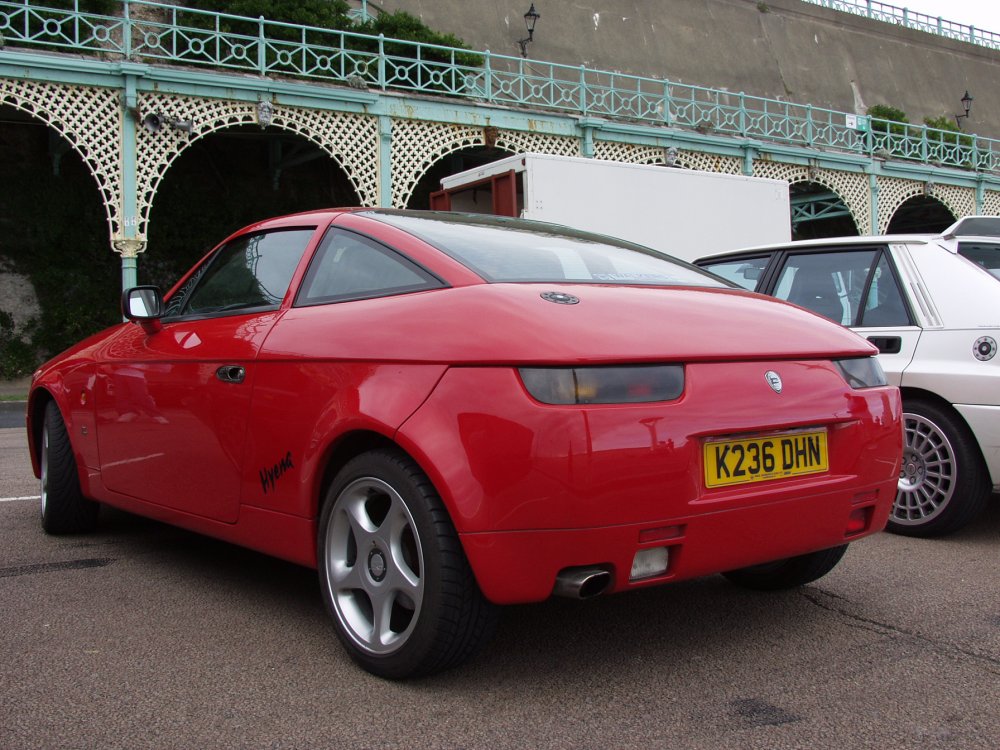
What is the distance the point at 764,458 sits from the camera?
2.52 metres

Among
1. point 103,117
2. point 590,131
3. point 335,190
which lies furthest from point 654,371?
point 335,190

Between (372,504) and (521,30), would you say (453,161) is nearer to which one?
(521,30)

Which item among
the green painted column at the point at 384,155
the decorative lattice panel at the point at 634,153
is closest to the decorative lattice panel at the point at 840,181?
the decorative lattice panel at the point at 634,153

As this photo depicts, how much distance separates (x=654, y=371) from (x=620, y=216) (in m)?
8.38

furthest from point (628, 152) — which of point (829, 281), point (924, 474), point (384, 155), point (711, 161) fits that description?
point (924, 474)

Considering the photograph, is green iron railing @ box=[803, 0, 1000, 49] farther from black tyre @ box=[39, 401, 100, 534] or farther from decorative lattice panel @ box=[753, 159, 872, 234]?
black tyre @ box=[39, 401, 100, 534]

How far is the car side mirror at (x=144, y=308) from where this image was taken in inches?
144

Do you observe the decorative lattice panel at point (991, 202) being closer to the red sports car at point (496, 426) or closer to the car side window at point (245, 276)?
the red sports car at point (496, 426)

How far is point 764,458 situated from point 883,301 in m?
2.52

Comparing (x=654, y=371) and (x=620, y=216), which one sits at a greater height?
(x=620, y=216)

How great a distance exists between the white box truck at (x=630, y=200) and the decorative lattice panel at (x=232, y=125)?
496cm

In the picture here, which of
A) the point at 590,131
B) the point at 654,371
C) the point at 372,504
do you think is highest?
the point at 590,131

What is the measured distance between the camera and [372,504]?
8.79 ft

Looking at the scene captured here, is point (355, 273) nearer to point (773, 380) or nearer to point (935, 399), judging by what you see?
point (773, 380)
